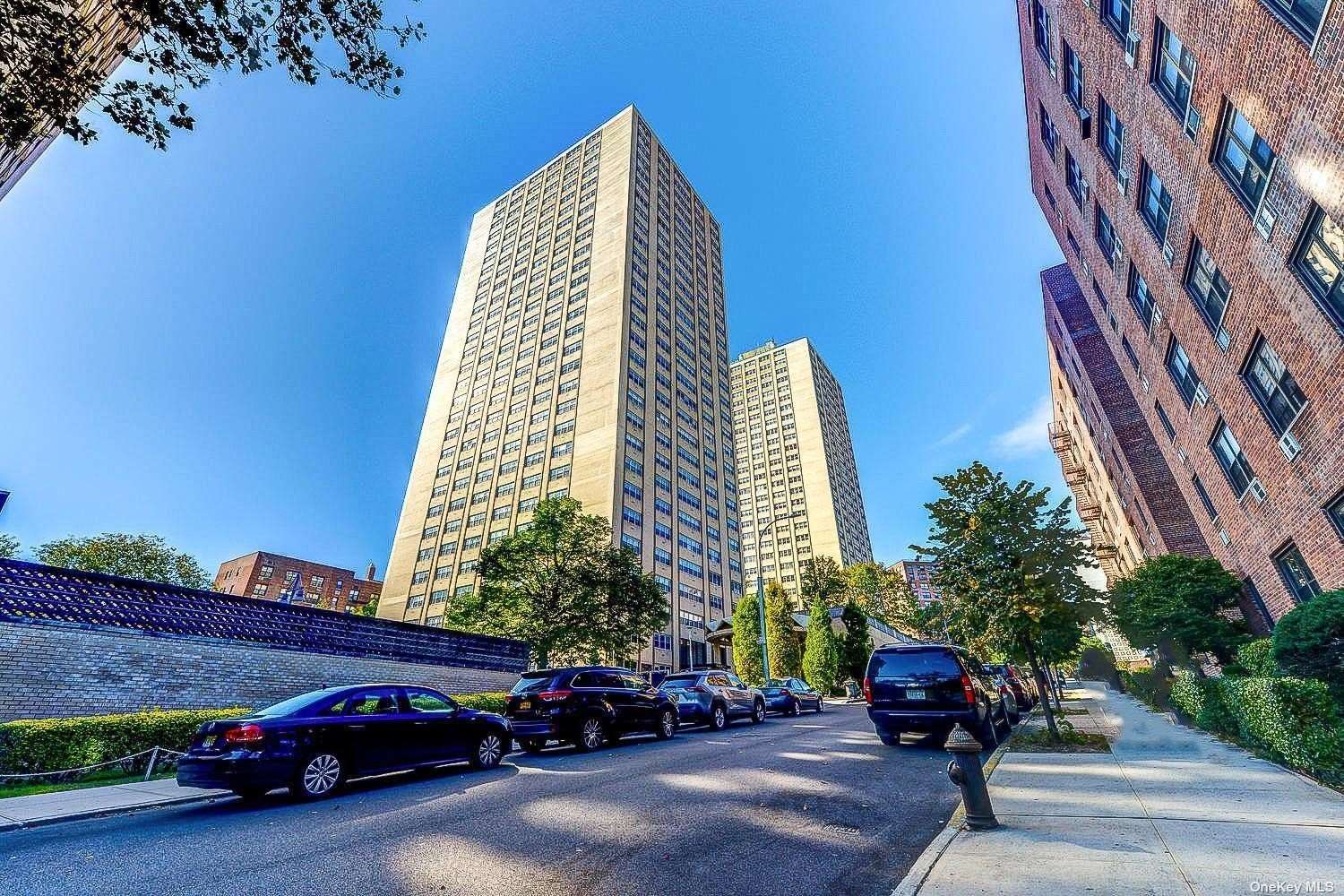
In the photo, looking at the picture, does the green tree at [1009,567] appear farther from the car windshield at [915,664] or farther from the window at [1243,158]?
the window at [1243,158]

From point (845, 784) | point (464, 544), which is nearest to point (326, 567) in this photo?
point (464, 544)

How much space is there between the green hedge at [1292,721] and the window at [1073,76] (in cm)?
1559

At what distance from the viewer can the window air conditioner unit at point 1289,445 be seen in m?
10.8

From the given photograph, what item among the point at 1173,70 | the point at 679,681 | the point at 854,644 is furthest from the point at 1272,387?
the point at 854,644

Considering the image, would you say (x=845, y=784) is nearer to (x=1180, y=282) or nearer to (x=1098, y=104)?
(x=1180, y=282)

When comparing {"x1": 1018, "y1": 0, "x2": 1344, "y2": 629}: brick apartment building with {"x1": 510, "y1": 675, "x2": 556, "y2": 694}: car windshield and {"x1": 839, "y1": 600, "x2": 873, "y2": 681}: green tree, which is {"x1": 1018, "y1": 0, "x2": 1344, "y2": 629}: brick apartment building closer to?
{"x1": 510, "y1": 675, "x2": 556, "y2": 694}: car windshield

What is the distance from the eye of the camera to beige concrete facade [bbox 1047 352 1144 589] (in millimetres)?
38312

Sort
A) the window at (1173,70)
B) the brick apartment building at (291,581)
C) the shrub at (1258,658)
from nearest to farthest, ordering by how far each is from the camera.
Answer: the shrub at (1258,658)
the window at (1173,70)
the brick apartment building at (291,581)

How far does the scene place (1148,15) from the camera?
1165 centimetres

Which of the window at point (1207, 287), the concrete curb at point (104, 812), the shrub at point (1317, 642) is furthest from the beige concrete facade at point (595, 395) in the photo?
the shrub at point (1317, 642)

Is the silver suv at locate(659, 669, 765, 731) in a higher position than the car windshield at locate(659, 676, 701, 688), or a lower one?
lower

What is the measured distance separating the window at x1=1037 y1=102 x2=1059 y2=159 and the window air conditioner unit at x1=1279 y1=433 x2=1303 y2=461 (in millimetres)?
12925

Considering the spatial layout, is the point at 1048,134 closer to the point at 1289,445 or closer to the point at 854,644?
the point at 1289,445

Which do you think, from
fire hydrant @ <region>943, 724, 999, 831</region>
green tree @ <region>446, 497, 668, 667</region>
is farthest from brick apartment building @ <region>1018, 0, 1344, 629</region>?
green tree @ <region>446, 497, 668, 667</region>
